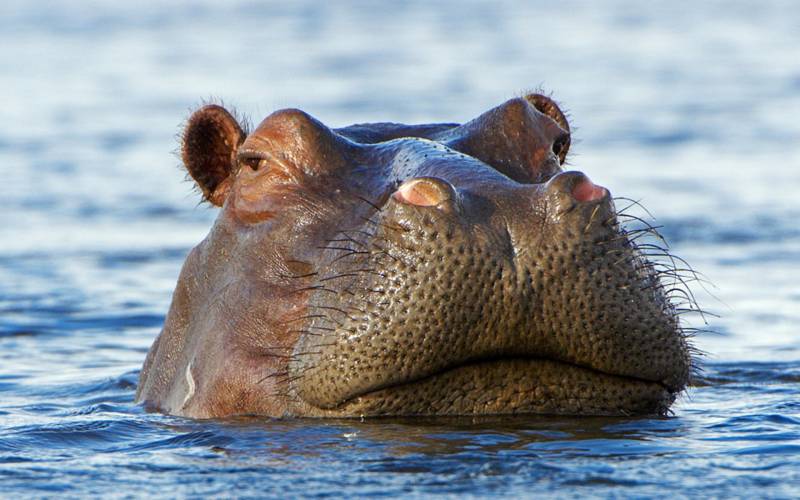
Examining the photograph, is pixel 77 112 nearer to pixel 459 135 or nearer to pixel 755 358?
pixel 755 358

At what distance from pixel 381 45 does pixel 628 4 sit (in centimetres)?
917

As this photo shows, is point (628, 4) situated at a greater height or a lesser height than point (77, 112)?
greater

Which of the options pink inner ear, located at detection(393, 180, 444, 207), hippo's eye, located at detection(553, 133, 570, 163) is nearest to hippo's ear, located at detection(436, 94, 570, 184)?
hippo's eye, located at detection(553, 133, 570, 163)

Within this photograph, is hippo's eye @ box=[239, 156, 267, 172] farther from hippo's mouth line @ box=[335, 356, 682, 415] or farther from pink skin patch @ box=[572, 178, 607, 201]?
pink skin patch @ box=[572, 178, 607, 201]

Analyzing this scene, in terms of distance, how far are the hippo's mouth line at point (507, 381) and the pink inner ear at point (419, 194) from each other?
609mm

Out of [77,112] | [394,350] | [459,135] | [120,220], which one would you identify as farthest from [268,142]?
[77,112]

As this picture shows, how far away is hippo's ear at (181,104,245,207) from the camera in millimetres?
7230

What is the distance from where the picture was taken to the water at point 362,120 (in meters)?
5.55

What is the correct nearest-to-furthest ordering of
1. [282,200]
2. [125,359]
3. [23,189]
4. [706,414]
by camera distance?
[282,200], [706,414], [125,359], [23,189]

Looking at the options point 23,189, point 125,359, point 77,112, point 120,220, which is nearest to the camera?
point 125,359

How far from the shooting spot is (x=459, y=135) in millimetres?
6734

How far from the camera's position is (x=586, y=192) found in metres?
5.67

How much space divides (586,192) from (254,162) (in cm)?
169

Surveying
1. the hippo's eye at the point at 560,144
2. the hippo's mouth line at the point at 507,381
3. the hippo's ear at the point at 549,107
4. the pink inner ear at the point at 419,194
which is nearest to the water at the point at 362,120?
the hippo's mouth line at the point at 507,381
